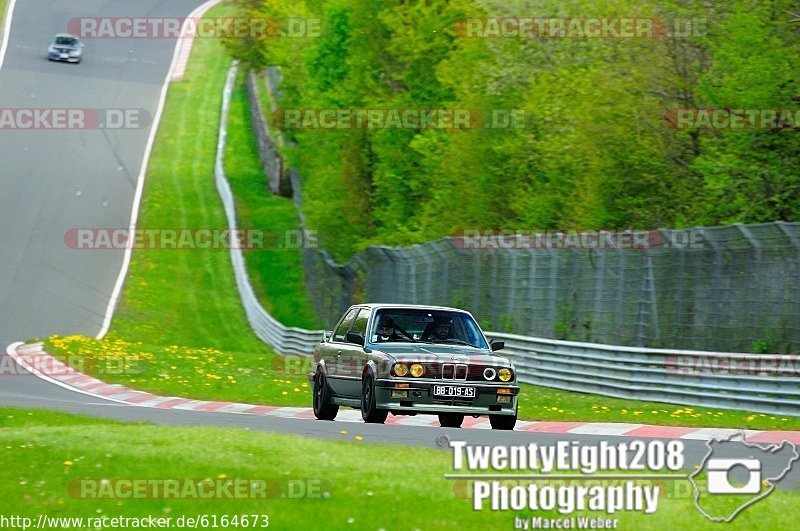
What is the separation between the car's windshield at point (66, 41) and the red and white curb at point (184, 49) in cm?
523

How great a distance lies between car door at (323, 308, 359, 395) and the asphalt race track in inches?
29.1

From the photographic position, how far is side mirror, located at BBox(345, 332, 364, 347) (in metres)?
17.2

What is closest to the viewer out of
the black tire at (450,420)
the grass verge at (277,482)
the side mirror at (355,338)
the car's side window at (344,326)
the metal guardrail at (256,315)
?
the grass verge at (277,482)

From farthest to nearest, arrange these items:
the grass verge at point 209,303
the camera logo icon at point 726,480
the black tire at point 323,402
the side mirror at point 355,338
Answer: the grass verge at point 209,303
the black tire at point 323,402
the side mirror at point 355,338
the camera logo icon at point 726,480

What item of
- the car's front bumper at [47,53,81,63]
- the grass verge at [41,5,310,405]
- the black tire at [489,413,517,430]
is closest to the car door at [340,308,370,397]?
the black tire at [489,413,517,430]

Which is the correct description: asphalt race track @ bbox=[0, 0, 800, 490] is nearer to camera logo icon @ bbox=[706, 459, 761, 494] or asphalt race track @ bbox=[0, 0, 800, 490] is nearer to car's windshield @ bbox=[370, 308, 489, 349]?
car's windshield @ bbox=[370, 308, 489, 349]

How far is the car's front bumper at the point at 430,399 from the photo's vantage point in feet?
52.5

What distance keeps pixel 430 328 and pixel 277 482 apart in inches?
295

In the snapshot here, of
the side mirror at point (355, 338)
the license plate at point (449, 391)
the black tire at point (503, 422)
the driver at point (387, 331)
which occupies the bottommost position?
the black tire at point (503, 422)

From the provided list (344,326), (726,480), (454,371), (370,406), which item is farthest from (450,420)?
(726,480)

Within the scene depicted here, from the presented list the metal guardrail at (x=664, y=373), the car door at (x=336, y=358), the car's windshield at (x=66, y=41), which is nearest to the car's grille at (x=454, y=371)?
the car door at (x=336, y=358)

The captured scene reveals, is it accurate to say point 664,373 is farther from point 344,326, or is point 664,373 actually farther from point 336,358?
point 336,358

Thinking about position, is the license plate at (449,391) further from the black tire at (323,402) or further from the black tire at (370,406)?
the black tire at (323,402)

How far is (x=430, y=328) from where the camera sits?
17422 millimetres
